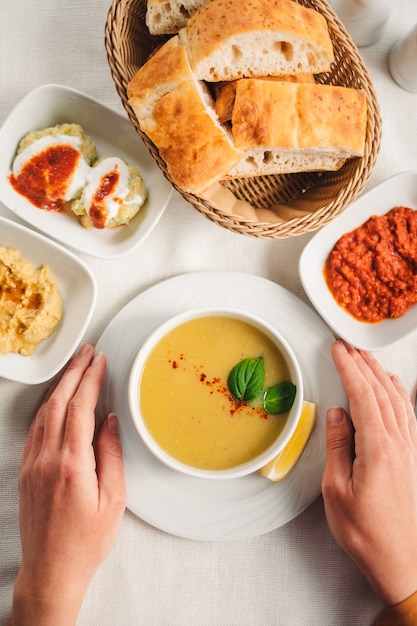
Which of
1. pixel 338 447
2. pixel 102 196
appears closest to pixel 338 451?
pixel 338 447

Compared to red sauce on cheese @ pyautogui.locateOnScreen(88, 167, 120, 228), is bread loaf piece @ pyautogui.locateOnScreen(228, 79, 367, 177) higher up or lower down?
higher up

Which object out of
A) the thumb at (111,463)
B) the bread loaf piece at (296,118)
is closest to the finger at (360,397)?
the bread loaf piece at (296,118)

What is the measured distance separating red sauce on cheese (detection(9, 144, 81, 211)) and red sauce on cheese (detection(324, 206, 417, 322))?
3.19 feet

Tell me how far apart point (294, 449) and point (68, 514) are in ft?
2.58

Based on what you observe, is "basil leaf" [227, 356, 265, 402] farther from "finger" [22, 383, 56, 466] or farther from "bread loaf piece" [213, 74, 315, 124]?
"bread loaf piece" [213, 74, 315, 124]

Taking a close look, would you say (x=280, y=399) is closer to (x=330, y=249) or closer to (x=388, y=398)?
(x=388, y=398)

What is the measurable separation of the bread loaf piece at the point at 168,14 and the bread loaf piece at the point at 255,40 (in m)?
0.08

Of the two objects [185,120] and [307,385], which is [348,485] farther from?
[185,120]

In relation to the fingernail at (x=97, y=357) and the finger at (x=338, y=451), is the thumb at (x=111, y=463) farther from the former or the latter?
the finger at (x=338, y=451)

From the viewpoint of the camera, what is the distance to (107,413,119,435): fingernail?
179 centimetres

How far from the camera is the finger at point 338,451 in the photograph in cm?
177

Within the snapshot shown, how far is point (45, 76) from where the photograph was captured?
1.94 m

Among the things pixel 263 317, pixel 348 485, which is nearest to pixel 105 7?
pixel 263 317

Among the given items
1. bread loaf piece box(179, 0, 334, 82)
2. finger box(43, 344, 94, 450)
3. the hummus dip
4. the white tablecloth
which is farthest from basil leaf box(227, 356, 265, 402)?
bread loaf piece box(179, 0, 334, 82)
